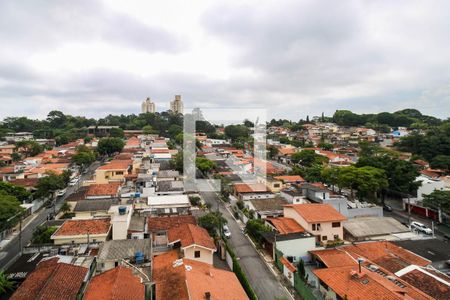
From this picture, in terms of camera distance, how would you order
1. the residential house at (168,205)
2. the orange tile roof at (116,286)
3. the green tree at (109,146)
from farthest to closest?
1. the green tree at (109,146)
2. the residential house at (168,205)
3. the orange tile roof at (116,286)

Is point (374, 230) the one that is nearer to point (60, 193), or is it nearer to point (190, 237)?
point (190, 237)

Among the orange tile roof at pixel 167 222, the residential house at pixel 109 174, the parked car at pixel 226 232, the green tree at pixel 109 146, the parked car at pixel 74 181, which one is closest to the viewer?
the orange tile roof at pixel 167 222

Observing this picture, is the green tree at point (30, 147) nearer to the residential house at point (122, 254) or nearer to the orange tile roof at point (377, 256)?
the residential house at point (122, 254)

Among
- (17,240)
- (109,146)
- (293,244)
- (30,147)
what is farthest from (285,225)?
(30,147)

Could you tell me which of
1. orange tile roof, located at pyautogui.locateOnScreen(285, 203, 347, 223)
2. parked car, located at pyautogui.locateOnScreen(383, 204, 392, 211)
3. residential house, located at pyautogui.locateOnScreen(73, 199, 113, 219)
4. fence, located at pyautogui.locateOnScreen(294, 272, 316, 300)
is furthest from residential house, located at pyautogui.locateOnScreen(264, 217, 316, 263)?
parked car, located at pyautogui.locateOnScreen(383, 204, 392, 211)

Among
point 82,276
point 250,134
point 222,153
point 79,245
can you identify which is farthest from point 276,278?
Answer: point 250,134

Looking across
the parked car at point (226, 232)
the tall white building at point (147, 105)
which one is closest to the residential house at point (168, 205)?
the parked car at point (226, 232)
